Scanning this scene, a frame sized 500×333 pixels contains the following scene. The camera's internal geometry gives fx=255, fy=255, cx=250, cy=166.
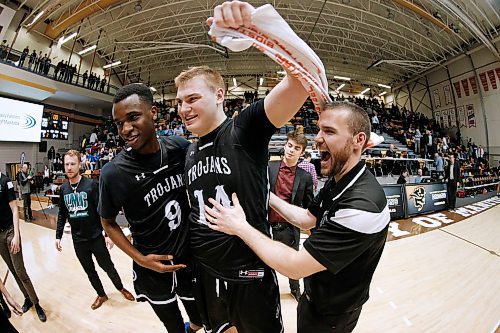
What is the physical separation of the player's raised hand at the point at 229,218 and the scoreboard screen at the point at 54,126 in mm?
20566

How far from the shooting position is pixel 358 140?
53.1 inches

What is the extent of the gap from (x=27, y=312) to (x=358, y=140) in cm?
420

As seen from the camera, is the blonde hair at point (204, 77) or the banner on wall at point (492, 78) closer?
the blonde hair at point (204, 77)

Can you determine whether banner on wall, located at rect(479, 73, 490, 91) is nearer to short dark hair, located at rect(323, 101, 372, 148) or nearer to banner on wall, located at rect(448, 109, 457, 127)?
banner on wall, located at rect(448, 109, 457, 127)

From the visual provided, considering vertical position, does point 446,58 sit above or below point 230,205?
above

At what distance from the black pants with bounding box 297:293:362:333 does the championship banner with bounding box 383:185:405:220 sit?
19.7 feet

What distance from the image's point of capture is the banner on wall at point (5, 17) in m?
13.0

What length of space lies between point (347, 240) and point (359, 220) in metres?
0.11

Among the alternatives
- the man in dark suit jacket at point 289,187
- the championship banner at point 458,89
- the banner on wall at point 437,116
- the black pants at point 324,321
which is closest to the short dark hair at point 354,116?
the black pants at point 324,321

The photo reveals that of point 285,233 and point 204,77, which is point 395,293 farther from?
point 204,77

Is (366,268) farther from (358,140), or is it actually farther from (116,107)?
(116,107)

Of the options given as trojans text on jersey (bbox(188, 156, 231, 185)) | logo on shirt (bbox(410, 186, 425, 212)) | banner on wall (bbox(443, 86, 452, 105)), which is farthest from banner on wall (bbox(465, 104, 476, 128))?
trojans text on jersey (bbox(188, 156, 231, 185))

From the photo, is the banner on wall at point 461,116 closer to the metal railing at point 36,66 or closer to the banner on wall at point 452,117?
the banner on wall at point 452,117

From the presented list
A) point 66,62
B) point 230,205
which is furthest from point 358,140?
point 66,62
